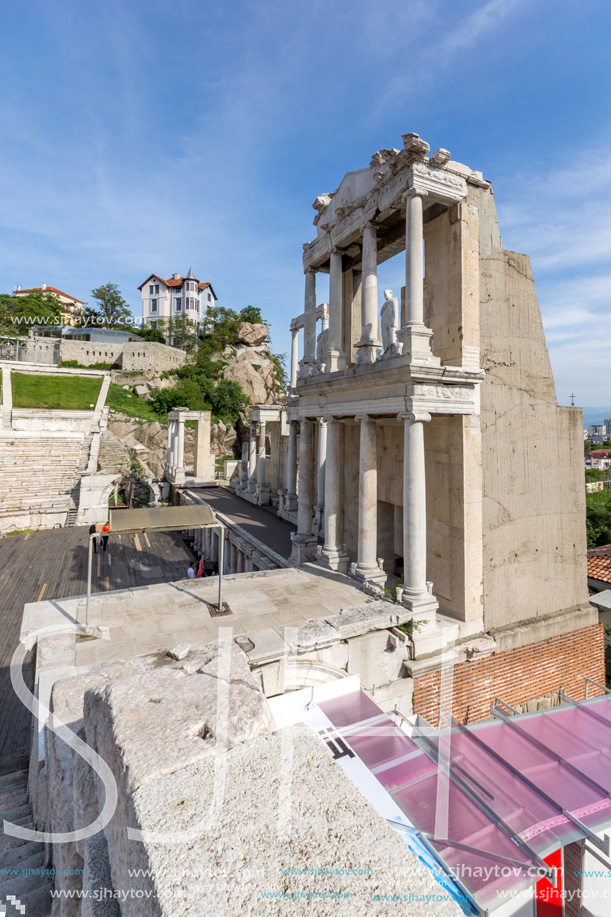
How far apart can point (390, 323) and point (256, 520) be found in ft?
41.3

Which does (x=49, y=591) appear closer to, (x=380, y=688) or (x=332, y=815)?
(x=380, y=688)

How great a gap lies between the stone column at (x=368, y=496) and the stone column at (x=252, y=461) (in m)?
15.1

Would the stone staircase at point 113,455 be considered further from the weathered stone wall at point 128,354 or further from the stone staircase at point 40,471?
the weathered stone wall at point 128,354

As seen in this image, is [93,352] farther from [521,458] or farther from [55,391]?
[521,458]

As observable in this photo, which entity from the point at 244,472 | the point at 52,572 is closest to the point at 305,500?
the point at 52,572

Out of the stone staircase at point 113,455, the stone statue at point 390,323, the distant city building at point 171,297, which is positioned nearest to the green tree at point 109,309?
the distant city building at point 171,297

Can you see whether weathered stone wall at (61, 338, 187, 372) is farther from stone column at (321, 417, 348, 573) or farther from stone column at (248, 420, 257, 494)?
stone column at (321, 417, 348, 573)

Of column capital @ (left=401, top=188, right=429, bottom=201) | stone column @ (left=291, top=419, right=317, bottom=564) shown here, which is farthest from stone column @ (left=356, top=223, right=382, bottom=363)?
stone column @ (left=291, top=419, right=317, bottom=564)

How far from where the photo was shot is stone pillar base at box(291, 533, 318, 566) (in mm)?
12617

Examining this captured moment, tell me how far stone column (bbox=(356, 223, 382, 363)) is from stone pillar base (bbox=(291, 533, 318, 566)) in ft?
17.9

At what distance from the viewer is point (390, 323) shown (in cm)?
916

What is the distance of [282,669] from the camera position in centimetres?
677

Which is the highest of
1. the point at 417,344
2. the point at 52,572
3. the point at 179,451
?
the point at 417,344

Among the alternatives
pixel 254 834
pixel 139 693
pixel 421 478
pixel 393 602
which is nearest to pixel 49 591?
pixel 393 602
